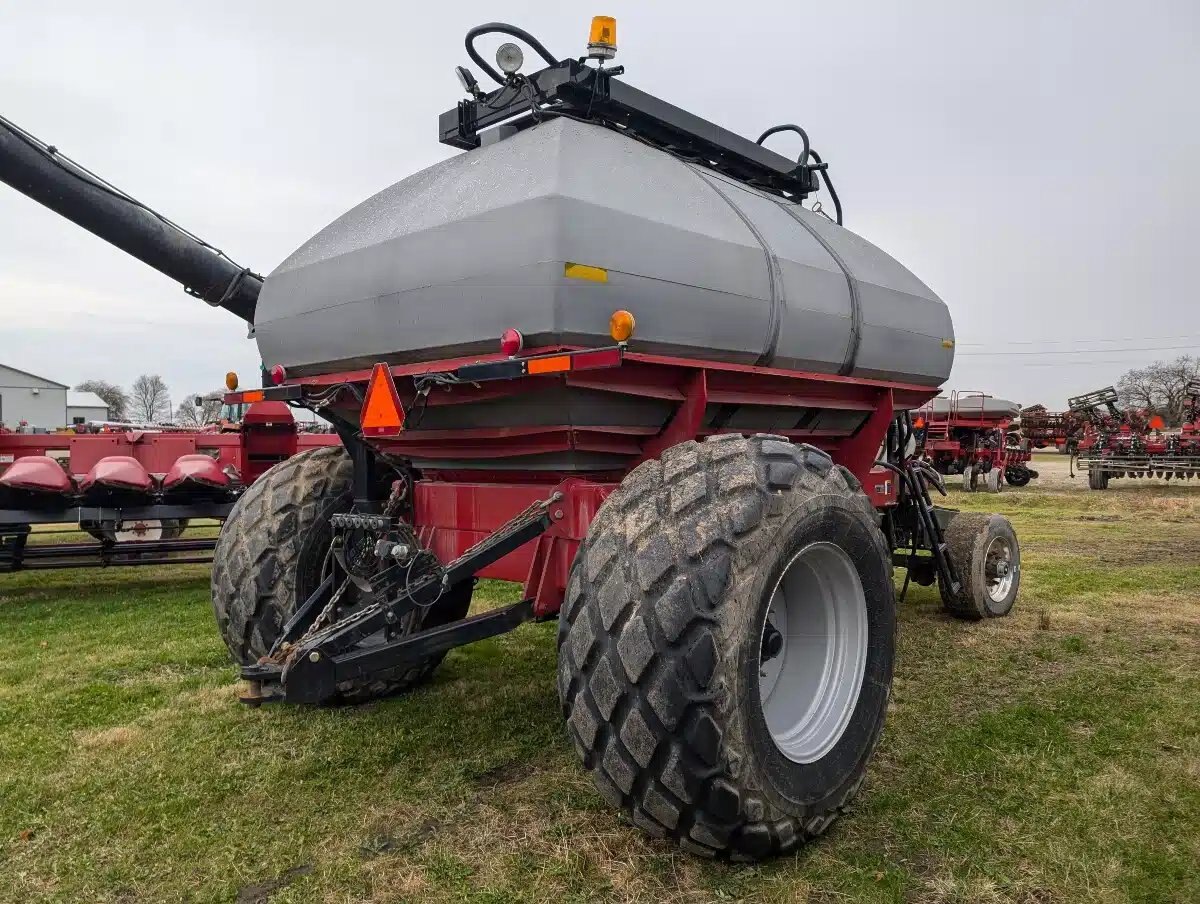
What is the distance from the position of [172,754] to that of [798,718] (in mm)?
2627

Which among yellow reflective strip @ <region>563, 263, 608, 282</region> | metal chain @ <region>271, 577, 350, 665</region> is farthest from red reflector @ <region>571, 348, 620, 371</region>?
metal chain @ <region>271, 577, 350, 665</region>

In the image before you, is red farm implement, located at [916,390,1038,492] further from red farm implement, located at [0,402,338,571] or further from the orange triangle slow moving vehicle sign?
the orange triangle slow moving vehicle sign

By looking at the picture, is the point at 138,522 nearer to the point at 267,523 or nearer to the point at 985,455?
the point at 267,523

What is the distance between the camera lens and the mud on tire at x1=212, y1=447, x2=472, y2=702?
395cm

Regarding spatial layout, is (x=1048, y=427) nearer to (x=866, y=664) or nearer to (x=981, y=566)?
(x=981, y=566)

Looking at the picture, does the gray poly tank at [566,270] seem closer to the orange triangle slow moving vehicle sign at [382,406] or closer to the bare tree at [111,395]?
the orange triangle slow moving vehicle sign at [382,406]

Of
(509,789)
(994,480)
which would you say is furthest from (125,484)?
(994,480)

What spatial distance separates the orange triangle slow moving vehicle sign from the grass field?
1395mm

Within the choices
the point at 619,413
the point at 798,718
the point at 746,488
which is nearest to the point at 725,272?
the point at 619,413

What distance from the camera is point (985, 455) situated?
68.9 ft

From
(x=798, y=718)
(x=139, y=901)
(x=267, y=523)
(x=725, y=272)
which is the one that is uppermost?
(x=725, y=272)

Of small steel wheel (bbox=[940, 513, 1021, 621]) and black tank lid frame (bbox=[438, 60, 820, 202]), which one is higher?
black tank lid frame (bbox=[438, 60, 820, 202])

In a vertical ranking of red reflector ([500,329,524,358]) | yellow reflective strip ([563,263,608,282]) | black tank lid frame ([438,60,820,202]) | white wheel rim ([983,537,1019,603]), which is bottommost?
white wheel rim ([983,537,1019,603])

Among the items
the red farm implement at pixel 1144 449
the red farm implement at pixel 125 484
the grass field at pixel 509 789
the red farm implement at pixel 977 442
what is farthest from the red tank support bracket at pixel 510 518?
the red farm implement at pixel 1144 449
